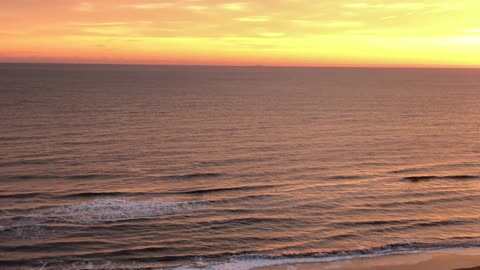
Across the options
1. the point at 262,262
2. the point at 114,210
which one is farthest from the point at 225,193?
the point at 262,262

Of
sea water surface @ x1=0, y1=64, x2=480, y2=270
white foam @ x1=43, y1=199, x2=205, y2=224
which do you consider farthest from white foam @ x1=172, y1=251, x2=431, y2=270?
white foam @ x1=43, y1=199, x2=205, y2=224

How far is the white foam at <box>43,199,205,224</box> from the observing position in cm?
3023

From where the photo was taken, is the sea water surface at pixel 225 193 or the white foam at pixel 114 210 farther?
the white foam at pixel 114 210

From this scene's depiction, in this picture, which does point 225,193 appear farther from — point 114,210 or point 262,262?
point 262,262

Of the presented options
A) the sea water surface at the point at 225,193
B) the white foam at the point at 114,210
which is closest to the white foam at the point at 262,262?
the sea water surface at the point at 225,193

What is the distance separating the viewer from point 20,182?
3728cm

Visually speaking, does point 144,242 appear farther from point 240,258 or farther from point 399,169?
point 399,169

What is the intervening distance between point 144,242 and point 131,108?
67.5 m

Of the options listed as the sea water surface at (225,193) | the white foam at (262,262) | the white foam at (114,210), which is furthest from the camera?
the white foam at (114,210)

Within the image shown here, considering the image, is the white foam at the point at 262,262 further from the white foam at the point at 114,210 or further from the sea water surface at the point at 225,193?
the white foam at the point at 114,210

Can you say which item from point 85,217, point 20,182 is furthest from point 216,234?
point 20,182

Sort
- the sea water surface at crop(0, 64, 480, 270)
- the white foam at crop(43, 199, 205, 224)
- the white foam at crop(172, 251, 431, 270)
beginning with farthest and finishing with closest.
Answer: the white foam at crop(43, 199, 205, 224) → the sea water surface at crop(0, 64, 480, 270) → the white foam at crop(172, 251, 431, 270)

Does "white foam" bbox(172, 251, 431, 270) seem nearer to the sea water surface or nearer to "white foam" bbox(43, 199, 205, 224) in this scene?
the sea water surface

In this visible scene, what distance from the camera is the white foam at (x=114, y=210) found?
30.2 m
